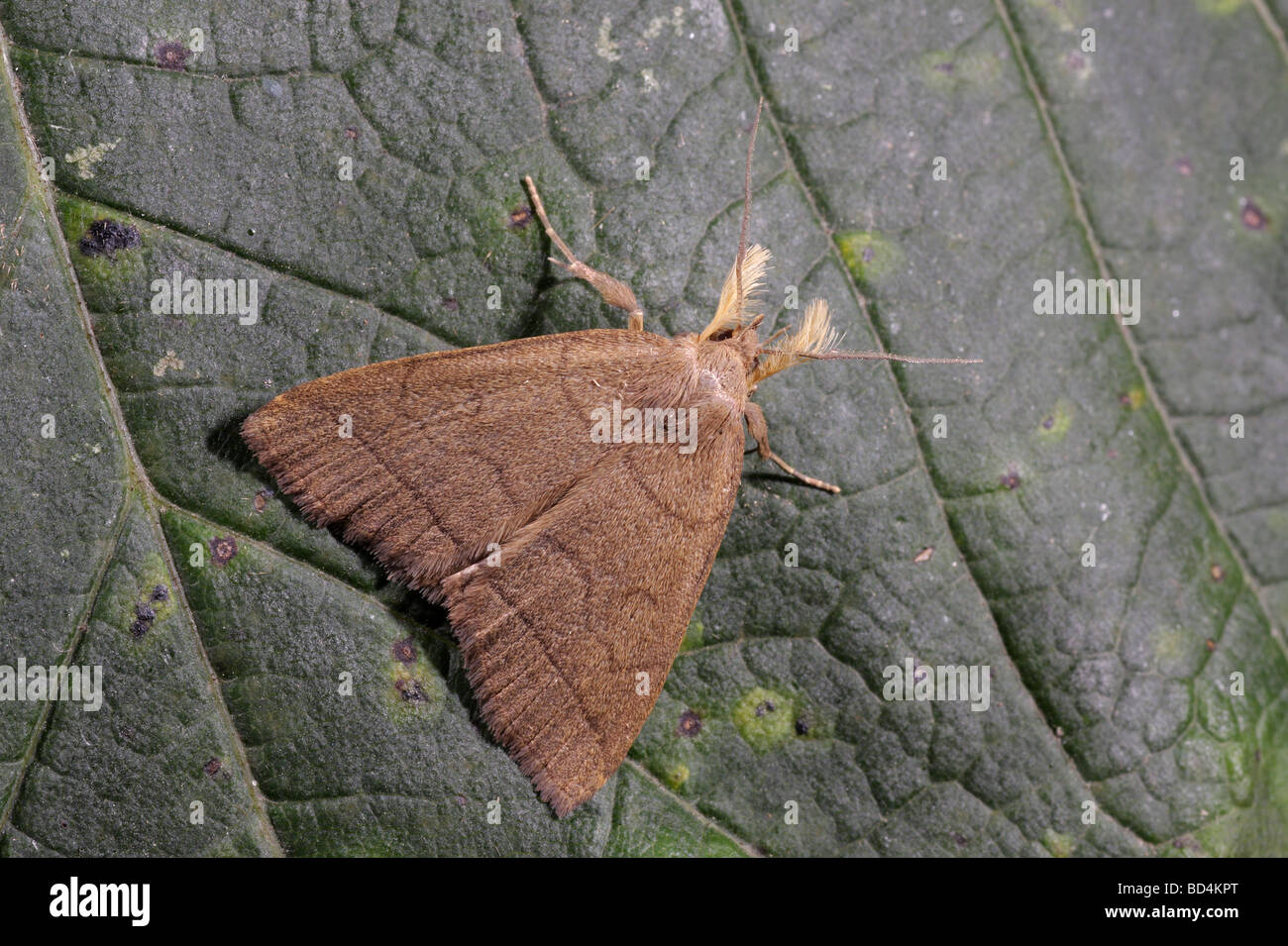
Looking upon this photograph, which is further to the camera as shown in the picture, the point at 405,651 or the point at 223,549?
the point at 405,651

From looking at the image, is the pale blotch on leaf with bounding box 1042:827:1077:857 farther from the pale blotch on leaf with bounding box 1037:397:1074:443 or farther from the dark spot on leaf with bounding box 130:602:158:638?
the dark spot on leaf with bounding box 130:602:158:638

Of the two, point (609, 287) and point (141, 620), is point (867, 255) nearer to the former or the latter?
point (609, 287)

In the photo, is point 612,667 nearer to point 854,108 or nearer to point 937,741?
point 937,741

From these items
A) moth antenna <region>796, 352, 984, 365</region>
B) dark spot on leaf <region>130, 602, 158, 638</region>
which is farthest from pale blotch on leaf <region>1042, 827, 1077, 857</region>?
dark spot on leaf <region>130, 602, 158, 638</region>

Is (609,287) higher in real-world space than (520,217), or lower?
lower

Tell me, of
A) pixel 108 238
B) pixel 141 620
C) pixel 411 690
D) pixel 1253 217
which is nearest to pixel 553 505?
pixel 411 690

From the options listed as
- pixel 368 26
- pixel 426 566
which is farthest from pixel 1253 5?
pixel 426 566
